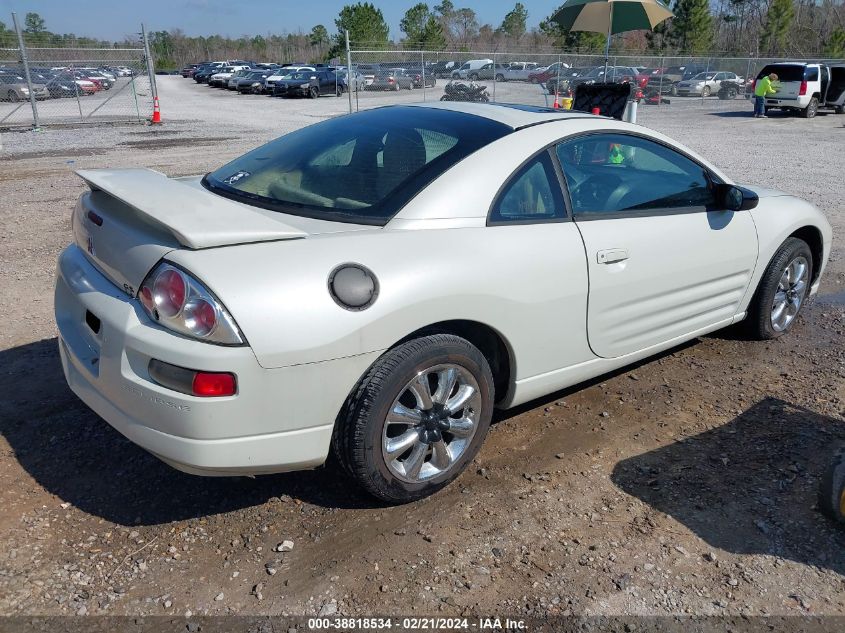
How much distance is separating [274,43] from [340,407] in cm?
10143

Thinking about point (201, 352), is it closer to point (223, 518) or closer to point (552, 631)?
point (223, 518)

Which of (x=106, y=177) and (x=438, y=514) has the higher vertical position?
(x=106, y=177)

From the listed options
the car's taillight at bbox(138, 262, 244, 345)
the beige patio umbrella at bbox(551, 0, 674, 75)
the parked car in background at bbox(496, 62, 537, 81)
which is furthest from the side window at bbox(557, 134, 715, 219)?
the parked car in background at bbox(496, 62, 537, 81)

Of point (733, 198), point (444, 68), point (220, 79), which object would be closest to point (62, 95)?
point (444, 68)

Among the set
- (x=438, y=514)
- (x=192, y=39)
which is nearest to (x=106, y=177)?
(x=438, y=514)

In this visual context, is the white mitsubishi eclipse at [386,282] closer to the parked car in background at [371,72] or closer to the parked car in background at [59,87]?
the parked car in background at [371,72]

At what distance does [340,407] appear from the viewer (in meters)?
2.59

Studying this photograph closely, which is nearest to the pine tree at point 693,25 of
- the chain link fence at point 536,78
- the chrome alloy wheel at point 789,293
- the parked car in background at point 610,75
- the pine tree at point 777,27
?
the pine tree at point 777,27

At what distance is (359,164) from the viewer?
3.23 meters

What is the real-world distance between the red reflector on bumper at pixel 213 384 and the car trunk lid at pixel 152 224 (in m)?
0.46

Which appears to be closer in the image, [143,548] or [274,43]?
[143,548]

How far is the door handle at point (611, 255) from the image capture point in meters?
3.25

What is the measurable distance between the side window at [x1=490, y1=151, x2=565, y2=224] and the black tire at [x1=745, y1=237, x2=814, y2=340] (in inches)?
75.8

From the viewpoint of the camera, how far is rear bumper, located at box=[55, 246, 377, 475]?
236 cm
